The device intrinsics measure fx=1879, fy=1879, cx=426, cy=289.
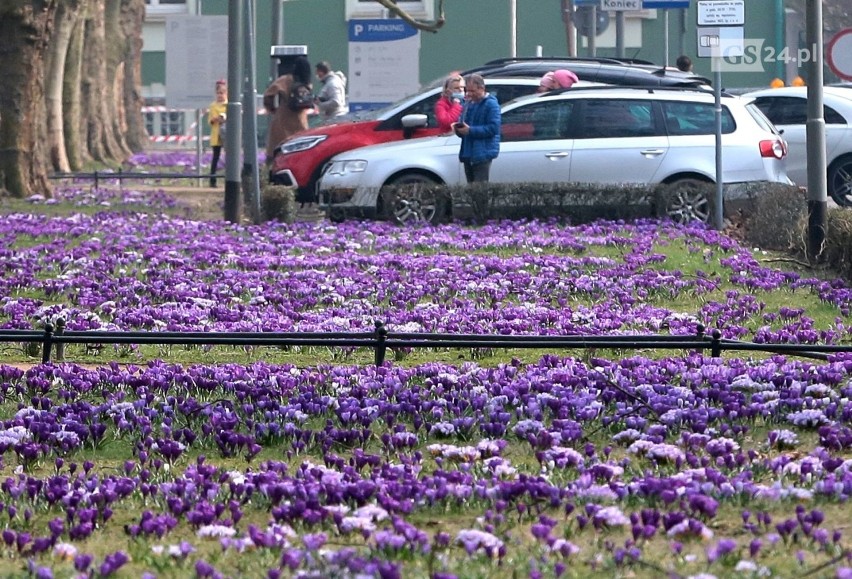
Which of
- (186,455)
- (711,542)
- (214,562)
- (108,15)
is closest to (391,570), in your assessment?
(214,562)

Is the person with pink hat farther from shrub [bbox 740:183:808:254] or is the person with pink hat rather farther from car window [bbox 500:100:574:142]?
shrub [bbox 740:183:808:254]

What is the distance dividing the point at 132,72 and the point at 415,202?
30625 mm

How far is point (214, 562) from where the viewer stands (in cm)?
514

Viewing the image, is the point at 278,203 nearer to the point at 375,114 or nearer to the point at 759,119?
the point at 375,114

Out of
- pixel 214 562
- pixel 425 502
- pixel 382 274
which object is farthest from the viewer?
pixel 382 274

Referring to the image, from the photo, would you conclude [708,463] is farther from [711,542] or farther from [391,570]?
[391,570]

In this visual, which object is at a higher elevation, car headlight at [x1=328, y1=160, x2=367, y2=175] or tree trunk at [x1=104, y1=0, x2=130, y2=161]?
tree trunk at [x1=104, y1=0, x2=130, y2=161]

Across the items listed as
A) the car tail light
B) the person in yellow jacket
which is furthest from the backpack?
the car tail light

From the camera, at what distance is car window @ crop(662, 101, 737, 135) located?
837 inches

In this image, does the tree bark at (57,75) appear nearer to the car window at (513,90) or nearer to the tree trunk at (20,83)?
the tree trunk at (20,83)

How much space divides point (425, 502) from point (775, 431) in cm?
179

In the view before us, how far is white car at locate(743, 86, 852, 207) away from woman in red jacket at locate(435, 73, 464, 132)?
437 centimetres

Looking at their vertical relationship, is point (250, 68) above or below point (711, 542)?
above

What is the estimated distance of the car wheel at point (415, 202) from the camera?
2064 centimetres
